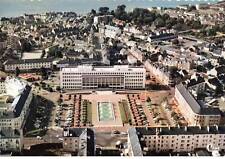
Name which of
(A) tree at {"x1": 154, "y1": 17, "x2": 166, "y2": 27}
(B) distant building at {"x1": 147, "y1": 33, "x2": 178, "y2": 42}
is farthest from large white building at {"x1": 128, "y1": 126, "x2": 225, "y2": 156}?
(A) tree at {"x1": 154, "y1": 17, "x2": 166, "y2": 27}

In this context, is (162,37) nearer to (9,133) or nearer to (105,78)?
(105,78)

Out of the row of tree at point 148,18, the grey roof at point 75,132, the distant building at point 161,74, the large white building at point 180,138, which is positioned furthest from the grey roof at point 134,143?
the row of tree at point 148,18

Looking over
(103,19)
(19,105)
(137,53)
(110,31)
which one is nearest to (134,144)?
(19,105)

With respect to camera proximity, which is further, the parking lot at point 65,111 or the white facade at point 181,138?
the parking lot at point 65,111

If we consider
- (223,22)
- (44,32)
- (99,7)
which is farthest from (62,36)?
(223,22)

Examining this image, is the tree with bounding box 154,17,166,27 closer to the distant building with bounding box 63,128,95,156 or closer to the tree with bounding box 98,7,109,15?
the tree with bounding box 98,7,109,15

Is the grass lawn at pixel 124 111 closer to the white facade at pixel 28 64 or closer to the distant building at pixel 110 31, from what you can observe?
the white facade at pixel 28 64
